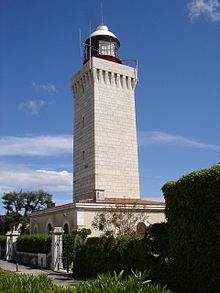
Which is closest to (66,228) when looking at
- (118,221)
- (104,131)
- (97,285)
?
(118,221)

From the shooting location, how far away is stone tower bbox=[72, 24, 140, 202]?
31.0 m

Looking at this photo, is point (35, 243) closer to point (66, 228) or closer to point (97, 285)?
point (66, 228)

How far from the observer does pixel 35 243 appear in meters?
26.5

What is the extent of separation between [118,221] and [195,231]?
11.8 metres

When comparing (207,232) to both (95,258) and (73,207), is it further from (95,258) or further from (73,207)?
(73,207)

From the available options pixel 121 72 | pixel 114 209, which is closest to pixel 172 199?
pixel 114 209

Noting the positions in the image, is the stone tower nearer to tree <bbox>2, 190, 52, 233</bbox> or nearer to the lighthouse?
the lighthouse

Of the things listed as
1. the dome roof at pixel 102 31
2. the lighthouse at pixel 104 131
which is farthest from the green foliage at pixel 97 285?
the dome roof at pixel 102 31

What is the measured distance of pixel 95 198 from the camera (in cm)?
2691

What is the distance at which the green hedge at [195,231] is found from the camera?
10.7m

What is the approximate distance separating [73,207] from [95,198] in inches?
92.6

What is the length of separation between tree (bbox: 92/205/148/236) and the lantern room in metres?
15.8

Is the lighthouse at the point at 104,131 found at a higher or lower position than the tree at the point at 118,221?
higher

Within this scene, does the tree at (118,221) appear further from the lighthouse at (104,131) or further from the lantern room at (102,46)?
the lantern room at (102,46)
